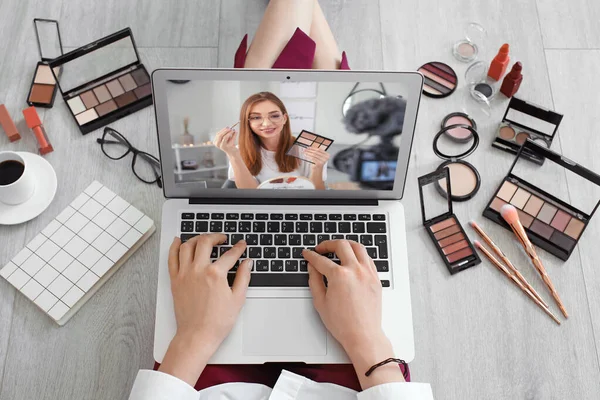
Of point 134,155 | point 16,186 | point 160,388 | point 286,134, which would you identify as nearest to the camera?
point 160,388

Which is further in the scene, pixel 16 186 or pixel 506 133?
pixel 506 133

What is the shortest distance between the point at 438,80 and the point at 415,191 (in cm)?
24

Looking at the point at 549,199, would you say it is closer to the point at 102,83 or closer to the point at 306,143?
the point at 306,143

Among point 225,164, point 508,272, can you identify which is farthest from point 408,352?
point 225,164

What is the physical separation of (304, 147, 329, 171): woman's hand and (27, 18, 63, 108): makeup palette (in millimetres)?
516

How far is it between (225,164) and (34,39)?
0.57m

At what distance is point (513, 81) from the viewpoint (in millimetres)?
1185

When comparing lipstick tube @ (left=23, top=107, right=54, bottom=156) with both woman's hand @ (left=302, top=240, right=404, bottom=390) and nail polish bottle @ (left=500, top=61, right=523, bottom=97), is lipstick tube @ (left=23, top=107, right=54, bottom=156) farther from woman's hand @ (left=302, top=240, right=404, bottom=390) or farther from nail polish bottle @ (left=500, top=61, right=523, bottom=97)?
nail polish bottle @ (left=500, top=61, right=523, bottom=97)

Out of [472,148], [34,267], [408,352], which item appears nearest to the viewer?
[408,352]

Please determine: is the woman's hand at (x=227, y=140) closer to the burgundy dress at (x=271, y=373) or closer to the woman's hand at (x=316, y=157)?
the woman's hand at (x=316, y=157)

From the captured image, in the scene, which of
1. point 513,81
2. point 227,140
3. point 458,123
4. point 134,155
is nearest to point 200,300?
point 227,140

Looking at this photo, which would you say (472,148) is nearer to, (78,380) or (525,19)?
(525,19)

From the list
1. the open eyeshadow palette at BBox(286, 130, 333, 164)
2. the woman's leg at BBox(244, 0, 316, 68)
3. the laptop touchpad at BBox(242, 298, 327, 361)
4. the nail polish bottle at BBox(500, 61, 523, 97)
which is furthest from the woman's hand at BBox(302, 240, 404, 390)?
the nail polish bottle at BBox(500, 61, 523, 97)

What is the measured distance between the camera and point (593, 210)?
107cm
